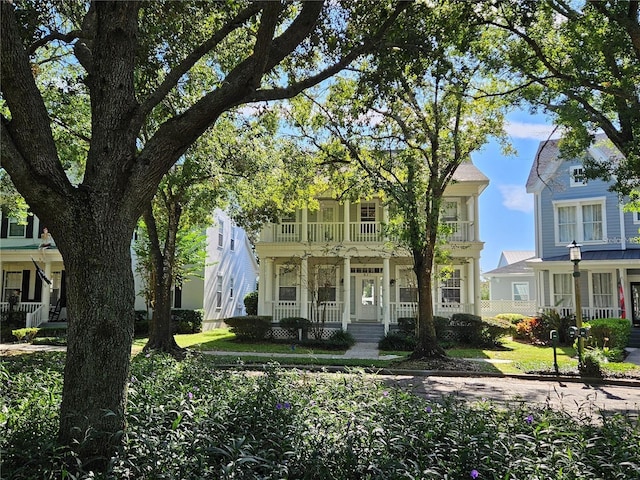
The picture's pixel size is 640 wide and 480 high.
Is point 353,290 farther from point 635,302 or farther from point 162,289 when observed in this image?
point 635,302

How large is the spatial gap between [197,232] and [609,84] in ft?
61.4

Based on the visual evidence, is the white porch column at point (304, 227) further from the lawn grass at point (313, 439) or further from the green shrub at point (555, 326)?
the lawn grass at point (313, 439)

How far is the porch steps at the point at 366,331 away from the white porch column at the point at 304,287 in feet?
7.11

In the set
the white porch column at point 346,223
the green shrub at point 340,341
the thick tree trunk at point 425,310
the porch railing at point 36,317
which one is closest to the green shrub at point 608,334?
the thick tree trunk at point 425,310

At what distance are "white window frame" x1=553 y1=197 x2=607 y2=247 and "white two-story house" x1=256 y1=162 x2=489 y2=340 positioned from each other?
5.27m

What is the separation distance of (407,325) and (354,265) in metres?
4.65

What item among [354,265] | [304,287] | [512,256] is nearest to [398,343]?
[304,287]

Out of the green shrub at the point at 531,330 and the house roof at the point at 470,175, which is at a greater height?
the house roof at the point at 470,175

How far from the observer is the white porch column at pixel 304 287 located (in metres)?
22.2

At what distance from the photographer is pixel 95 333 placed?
3.76 metres

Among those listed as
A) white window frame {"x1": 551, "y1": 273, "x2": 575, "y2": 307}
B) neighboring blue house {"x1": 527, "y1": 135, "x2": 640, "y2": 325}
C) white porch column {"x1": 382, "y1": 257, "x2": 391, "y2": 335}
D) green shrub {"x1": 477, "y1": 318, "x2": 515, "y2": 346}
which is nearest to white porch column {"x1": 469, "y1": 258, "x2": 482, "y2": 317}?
green shrub {"x1": 477, "y1": 318, "x2": 515, "y2": 346}

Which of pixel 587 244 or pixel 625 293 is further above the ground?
pixel 587 244

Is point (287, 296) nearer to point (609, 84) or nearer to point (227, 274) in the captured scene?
point (227, 274)

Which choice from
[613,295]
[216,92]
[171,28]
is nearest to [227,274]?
[613,295]
